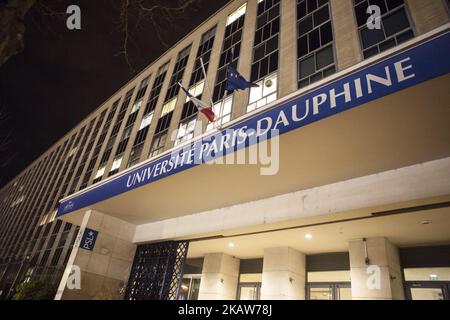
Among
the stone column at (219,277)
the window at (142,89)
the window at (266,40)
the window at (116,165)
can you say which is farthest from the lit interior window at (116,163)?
the window at (266,40)

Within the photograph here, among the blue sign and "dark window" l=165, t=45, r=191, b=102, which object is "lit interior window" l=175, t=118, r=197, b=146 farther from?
the blue sign

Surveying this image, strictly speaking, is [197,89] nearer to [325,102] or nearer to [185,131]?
[185,131]

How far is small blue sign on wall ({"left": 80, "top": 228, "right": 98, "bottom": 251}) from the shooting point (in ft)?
40.7

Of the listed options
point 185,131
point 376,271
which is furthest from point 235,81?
point 376,271

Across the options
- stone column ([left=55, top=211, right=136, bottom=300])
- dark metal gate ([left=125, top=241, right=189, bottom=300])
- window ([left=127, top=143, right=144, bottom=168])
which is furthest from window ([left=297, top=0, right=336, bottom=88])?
stone column ([left=55, top=211, right=136, bottom=300])

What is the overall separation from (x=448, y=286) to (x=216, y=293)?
9.38m

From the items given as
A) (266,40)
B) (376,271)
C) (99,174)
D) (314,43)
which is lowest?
(376,271)

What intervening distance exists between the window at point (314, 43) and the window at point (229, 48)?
3.11 meters

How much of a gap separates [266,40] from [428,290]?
11.1 meters

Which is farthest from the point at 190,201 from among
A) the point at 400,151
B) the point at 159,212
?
the point at 400,151

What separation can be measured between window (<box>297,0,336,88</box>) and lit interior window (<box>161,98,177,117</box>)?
732 cm

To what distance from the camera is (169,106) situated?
627 inches
